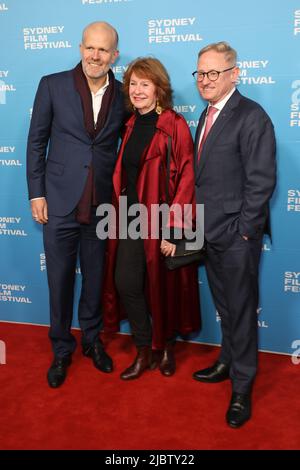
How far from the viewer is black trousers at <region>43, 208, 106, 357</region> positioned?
2.77m

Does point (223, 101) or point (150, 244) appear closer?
point (223, 101)

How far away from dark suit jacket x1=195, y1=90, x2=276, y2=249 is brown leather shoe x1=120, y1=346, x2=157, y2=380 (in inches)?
31.8

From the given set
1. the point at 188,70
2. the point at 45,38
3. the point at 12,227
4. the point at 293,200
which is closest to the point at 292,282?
the point at 293,200

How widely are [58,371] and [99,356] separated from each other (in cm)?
25

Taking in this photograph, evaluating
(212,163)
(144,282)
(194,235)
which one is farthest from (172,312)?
(212,163)

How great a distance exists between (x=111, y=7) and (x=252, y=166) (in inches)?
54.0

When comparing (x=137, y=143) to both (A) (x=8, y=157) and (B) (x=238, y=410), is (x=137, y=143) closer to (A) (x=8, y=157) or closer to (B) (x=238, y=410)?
(A) (x=8, y=157)

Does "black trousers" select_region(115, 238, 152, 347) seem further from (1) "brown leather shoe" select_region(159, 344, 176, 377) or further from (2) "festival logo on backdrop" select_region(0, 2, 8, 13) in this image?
(2) "festival logo on backdrop" select_region(0, 2, 8, 13)

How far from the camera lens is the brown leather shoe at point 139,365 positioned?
284 centimetres

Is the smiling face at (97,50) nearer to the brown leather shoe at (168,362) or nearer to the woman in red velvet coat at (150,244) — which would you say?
the woman in red velvet coat at (150,244)

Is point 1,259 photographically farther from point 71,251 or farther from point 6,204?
point 71,251

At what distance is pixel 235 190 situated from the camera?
2.35 m

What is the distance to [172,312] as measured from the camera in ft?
9.33

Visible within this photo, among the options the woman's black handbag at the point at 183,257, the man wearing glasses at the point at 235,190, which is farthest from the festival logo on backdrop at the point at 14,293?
the man wearing glasses at the point at 235,190
